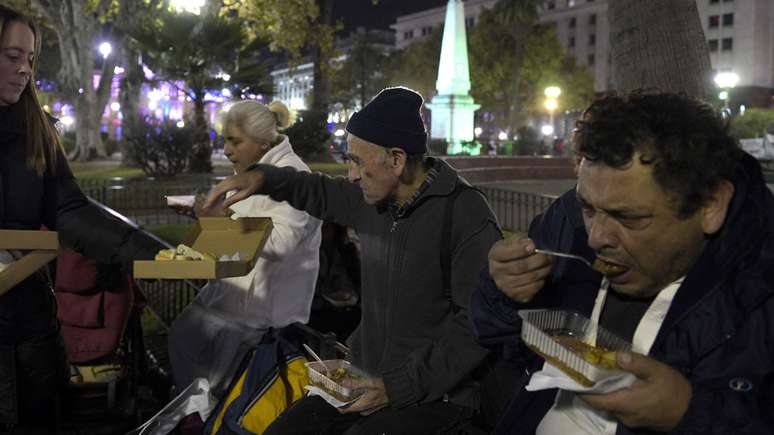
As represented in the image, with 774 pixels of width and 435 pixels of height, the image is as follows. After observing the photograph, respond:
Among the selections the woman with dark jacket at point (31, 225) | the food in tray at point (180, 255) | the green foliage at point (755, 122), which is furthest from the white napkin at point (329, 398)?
the green foliage at point (755, 122)

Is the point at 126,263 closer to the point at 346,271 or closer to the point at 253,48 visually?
the point at 346,271

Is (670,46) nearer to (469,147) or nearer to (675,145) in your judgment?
(675,145)

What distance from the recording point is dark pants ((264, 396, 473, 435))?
2.93m

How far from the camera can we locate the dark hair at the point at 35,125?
3.12m

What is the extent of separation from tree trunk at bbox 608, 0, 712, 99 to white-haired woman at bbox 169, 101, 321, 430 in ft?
9.02

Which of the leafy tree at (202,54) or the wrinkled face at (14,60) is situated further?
the leafy tree at (202,54)

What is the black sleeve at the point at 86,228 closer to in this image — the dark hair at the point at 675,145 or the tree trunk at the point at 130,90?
the dark hair at the point at 675,145

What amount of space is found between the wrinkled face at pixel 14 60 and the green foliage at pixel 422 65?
62521mm

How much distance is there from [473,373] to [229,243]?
1.33 meters

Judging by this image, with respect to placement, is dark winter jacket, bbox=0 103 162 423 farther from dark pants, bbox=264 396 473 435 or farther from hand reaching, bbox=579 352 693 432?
hand reaching, bbox=579 352 693 432

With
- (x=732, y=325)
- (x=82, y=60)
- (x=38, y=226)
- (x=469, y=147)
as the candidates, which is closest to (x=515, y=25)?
(x=469, y=147)

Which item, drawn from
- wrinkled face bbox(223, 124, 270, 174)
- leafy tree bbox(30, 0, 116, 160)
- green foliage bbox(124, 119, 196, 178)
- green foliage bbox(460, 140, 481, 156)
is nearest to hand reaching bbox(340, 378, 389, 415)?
wrinkled face bbox(223, 124, 270, 174)

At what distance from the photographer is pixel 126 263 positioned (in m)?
3.34

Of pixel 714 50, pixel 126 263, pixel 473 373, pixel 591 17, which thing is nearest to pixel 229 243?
pixel 126 263
